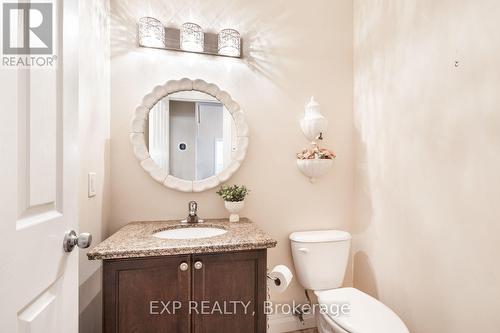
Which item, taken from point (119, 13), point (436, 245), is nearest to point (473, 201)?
point (436, 245)

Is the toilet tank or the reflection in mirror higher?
the reflection in mirror

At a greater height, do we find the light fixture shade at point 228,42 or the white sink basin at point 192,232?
the light fixture shade at point 228,42

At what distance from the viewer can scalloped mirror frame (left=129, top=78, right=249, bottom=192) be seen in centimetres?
161

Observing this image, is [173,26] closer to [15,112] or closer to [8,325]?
[15,112]

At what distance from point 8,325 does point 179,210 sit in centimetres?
113

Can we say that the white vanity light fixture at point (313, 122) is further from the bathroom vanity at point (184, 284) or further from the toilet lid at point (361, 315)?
the toilet lid at point (361, 315)

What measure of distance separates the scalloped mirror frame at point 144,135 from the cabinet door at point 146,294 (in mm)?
604

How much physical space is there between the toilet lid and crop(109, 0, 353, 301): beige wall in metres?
0.47

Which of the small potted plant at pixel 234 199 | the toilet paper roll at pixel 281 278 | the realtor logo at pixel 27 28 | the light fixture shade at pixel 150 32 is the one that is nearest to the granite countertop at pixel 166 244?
the small potted plant at pixel 234 199

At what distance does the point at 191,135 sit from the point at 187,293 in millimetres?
956

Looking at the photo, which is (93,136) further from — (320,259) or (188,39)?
(320,259)

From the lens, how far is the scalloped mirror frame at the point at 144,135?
1.61m

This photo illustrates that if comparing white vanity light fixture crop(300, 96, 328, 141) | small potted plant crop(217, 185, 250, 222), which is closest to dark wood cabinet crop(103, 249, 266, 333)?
small potted plant crop(217, 185, 250, 222)

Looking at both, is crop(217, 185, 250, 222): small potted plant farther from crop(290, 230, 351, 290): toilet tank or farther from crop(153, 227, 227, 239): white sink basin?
crop(290, 230, 351, 290): toilet tank
